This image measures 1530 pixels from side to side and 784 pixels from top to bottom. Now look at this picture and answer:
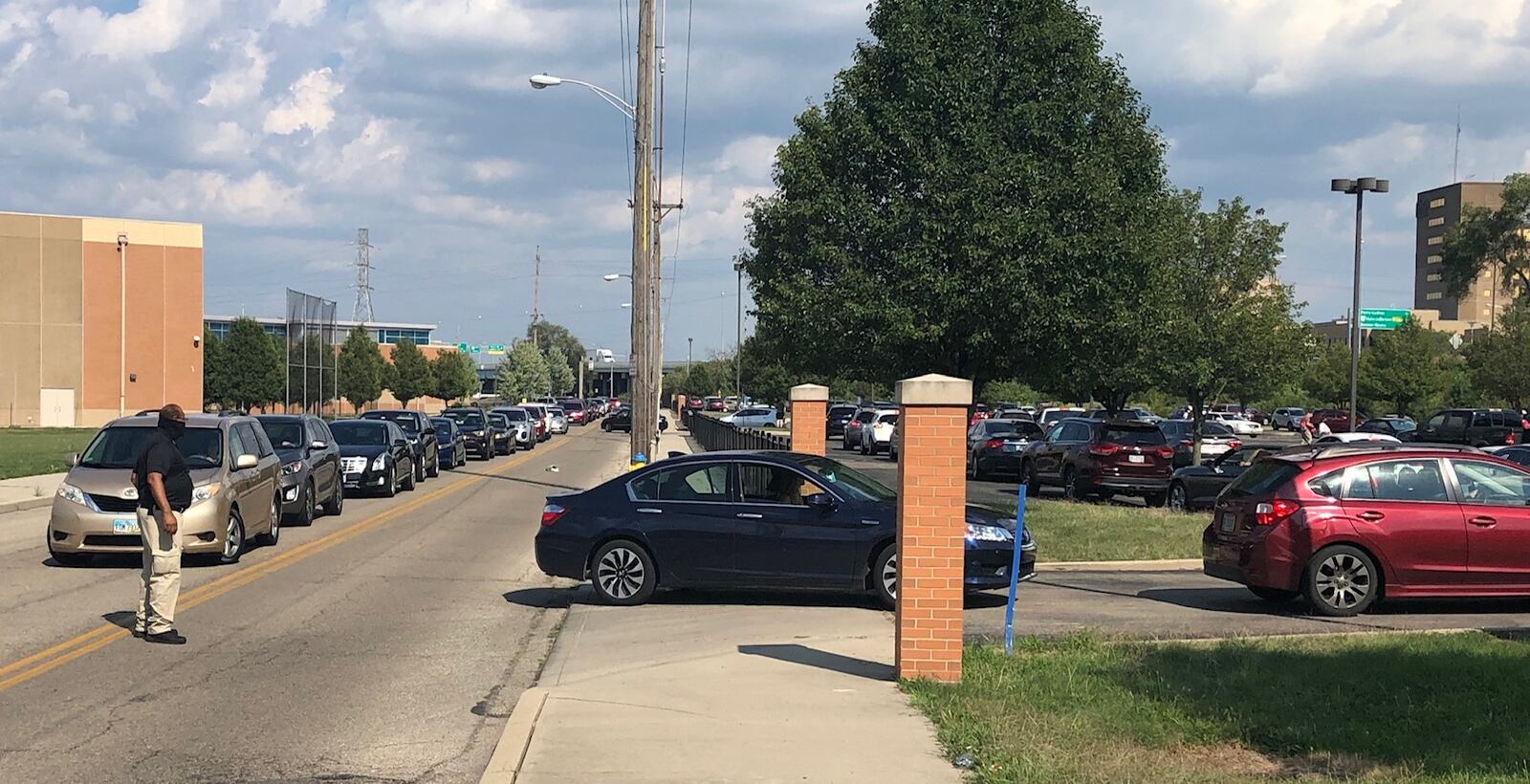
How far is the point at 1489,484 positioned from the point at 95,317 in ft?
248

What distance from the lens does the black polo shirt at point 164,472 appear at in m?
10.9

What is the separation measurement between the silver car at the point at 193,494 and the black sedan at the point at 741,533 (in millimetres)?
4471

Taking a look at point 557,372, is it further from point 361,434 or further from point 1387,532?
point 1387,532

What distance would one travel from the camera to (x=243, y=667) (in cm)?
988

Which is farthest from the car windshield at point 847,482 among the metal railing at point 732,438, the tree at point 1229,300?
the tree at point 1229,300

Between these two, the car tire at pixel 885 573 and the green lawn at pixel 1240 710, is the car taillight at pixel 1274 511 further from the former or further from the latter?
the car tire at pixel 885 573

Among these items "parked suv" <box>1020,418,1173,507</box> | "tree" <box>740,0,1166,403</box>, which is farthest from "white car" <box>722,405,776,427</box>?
"tree" <box>740,0,1166,403</box>

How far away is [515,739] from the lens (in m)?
7.40

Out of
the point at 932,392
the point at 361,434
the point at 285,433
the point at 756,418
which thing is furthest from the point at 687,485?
the point at 756,418

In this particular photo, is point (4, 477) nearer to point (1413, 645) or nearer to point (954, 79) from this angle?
point (954, 79)

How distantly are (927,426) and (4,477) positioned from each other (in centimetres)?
2765

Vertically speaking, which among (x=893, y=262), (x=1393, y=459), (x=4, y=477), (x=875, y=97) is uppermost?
(x=875, y=97)

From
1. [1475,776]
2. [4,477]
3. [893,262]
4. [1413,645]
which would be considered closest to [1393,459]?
[1413,645]

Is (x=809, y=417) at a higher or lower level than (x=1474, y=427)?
higher
